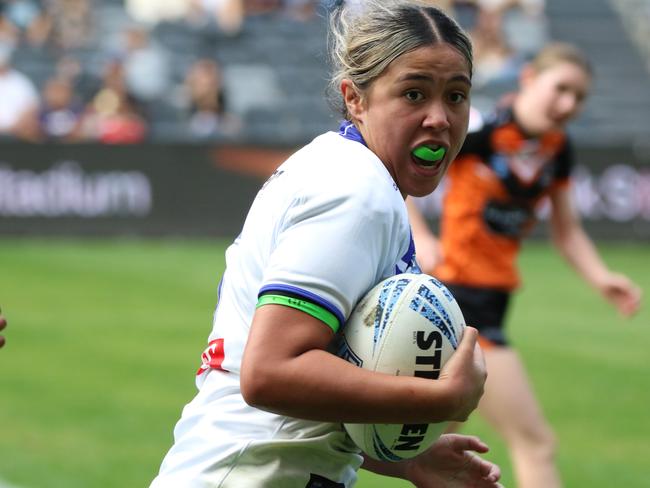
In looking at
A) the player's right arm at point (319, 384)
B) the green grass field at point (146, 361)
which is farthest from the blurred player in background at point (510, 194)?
the player's right arm at point (319, 384)

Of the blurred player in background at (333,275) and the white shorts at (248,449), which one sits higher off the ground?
the blurred player in background at (333,275)

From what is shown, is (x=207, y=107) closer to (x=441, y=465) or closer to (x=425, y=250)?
(x=425, y=250)

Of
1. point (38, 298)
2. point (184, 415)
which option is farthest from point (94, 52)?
point (184, 415)

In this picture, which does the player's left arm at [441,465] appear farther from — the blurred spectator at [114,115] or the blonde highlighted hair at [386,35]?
the blurred spectator at [114,115]

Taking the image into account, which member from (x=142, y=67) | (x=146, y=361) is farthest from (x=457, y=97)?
(x=142, y=67)

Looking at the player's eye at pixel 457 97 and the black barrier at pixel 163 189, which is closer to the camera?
the player's eye at pixel 457 97

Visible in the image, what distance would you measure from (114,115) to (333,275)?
16829mm

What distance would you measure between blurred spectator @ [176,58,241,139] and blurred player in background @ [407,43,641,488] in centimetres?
1316

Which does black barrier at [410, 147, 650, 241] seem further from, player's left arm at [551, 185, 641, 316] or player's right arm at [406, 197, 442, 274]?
player's right arm at [406, 197, 442, 274]

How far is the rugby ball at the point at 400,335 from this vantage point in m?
2.87

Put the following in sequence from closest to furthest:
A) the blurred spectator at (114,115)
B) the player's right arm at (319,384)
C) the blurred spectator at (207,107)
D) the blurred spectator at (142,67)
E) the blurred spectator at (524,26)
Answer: the player's right arm at (319,384) < the blurred spectator at (114,115) < the blurred spectator at (207,107) < the blurred spectator at (142,67) < the blurred spectator at (524,26)

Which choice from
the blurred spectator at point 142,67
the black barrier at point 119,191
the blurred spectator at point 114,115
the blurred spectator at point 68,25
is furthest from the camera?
the blurred spectator at point 68,25

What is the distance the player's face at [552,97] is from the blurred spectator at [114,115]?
12708 millimetres

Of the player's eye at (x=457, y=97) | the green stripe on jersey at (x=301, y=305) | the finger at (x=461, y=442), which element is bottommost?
the finger at (x=461, y=442)
